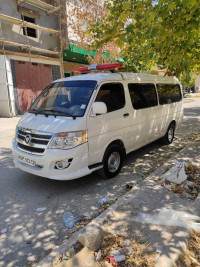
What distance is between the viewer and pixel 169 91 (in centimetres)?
664

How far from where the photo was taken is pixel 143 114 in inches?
208

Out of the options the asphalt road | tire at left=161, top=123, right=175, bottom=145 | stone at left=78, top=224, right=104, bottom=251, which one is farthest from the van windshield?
tire at left=161, top=123, right=175, bottom=145

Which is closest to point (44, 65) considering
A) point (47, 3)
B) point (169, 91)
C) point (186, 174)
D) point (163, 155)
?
point (47, 3)

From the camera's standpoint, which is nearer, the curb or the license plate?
the curb

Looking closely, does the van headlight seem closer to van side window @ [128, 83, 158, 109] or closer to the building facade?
van side window @ [128, 83, 158, 109]

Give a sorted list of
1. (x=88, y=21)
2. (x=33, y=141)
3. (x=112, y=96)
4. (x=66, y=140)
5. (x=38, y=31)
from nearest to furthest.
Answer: (x=66, y=140) → (x=33, y=141) → (x=112, y=96) → (x=88, y=21) → (x=38, y=31)

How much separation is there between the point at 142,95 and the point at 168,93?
1.71 meters

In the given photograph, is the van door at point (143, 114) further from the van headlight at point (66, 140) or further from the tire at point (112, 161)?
the van headlight at point (66, 140)

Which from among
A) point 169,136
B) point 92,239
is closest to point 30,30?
point 169,136

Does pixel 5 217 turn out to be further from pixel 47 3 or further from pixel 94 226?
pixel 47 3

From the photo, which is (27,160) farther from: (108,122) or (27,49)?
(27,49)

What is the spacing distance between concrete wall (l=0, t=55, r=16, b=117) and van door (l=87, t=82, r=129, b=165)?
384 inches

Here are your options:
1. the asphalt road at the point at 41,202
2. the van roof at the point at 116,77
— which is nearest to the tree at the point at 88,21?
the van roof at the point at 116,77

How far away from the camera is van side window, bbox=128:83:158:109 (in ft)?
16.3
